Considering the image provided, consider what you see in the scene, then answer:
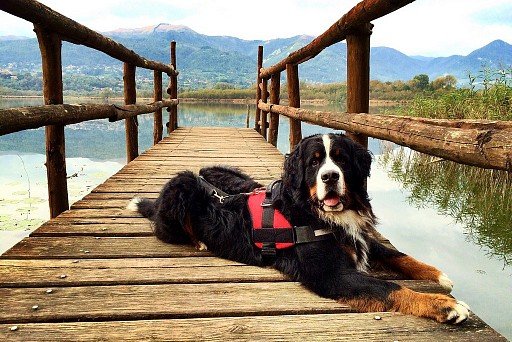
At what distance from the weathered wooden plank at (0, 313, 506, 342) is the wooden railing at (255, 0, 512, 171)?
0.65 meters

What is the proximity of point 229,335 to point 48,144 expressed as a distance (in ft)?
7.36

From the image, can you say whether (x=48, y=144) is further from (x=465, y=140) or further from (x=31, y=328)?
(x=465, y=140)

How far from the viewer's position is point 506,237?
4.62m

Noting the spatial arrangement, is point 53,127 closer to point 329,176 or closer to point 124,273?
point 124,273

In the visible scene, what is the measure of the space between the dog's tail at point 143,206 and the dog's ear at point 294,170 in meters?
1.18

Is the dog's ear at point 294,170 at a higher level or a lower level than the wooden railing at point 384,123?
lower

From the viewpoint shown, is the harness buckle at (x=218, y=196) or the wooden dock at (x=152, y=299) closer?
the wooden dock at (x=152, y=299)

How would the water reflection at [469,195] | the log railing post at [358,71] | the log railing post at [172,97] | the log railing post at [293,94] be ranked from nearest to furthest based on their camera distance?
the log railing post at [358,71]
the water reflection at [469,195]
the log railing post at [293,94]
the log railing post at [172,97]

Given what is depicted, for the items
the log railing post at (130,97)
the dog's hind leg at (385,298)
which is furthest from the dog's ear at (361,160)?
the log railing post at (130,97)

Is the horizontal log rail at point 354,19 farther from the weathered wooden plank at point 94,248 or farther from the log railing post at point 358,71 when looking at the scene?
the weathered wooden plank at point 94,248

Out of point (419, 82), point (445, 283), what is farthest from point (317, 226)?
point (419, 82)

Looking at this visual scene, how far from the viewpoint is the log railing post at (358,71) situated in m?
3.26

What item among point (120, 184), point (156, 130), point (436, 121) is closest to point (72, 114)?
point (120, 184)

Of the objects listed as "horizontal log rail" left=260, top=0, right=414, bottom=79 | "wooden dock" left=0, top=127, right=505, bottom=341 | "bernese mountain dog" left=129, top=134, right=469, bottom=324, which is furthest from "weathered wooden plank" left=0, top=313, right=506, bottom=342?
"horizontal log rail" left=260, top=0, right=414, bottom=79
